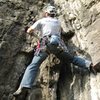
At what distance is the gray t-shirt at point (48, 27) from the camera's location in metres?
8.55

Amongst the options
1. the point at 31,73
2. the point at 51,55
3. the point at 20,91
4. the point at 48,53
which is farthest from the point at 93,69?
the point at 20,91

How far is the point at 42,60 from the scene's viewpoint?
827cm

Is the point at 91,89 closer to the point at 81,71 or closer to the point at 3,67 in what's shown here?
the point at 81,71

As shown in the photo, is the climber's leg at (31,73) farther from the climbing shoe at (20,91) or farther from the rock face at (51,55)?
the rock face at (51,55)

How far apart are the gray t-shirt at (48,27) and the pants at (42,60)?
504 mm

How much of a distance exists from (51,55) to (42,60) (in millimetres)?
754

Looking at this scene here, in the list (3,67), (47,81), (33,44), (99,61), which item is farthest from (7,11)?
(99,61)

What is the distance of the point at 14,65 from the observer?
888 centimetres

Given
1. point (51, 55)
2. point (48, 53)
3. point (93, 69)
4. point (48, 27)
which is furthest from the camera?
point (51, 55)

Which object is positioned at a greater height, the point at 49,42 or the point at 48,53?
the point at 49,42

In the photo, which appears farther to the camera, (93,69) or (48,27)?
(48,27)

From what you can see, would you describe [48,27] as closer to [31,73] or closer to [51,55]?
[51,55]

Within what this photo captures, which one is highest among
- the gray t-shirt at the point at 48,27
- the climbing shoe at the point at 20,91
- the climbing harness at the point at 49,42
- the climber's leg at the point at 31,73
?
the gray t-shirt at the point at 48,27

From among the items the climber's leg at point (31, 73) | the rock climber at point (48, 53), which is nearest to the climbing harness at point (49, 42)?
the rock climber at point (48, 53)
